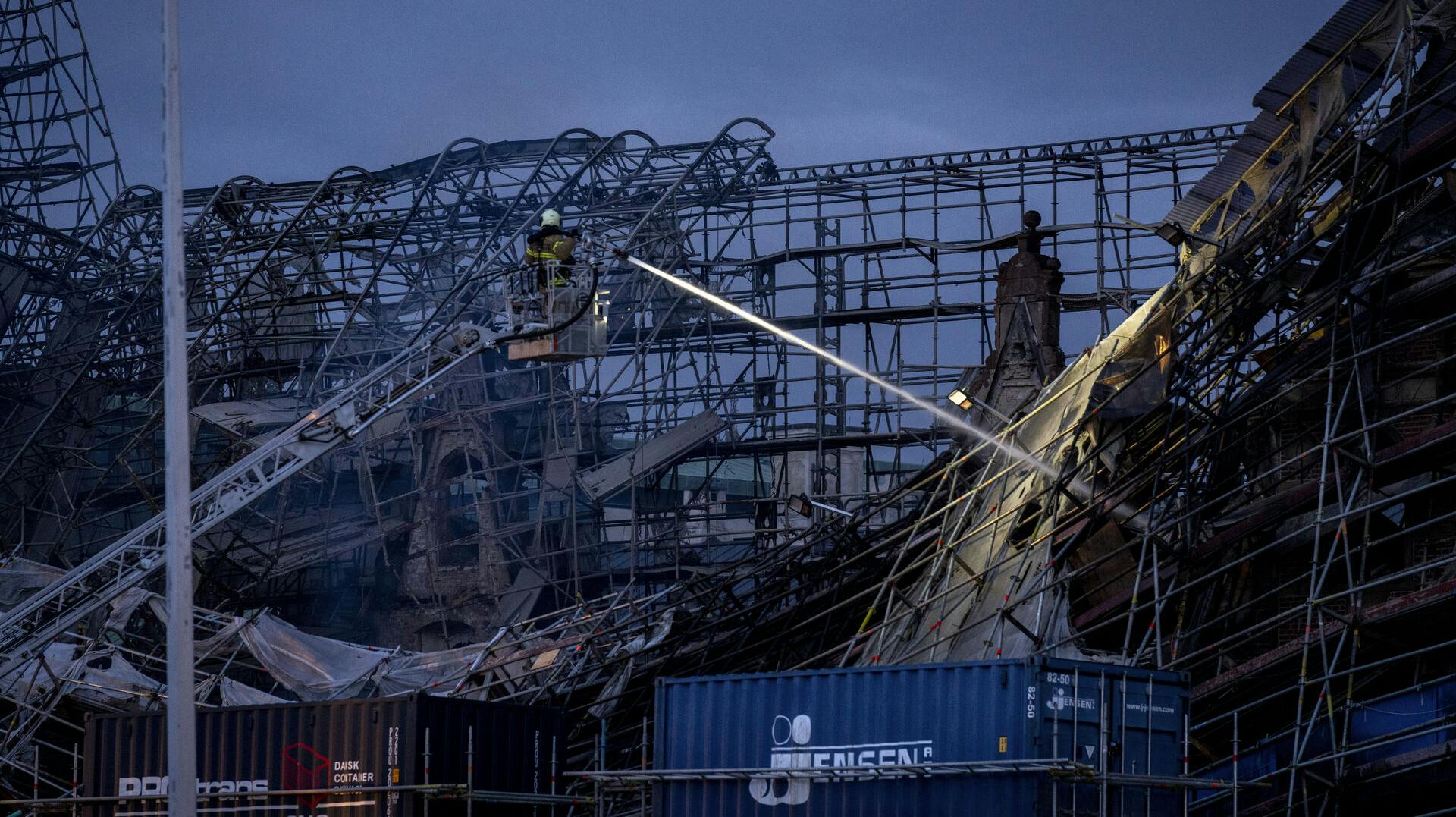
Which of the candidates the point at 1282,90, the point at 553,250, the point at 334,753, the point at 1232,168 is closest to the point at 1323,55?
the point at 1282,90

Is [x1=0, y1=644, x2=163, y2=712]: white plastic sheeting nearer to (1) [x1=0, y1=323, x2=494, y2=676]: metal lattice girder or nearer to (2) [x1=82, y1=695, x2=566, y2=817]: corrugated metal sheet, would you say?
(1) [x1=0, y1=323, x2=494, y2=676]: metal lattice girder

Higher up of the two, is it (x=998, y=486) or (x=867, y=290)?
(x=867, y=290)

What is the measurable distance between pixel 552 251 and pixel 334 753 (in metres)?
8.80

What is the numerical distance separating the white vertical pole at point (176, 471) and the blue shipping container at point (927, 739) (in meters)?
7.68

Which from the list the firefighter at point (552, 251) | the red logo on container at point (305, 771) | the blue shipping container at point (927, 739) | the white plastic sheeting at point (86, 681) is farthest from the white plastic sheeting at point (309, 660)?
the blue shipping container at point (927, 739)

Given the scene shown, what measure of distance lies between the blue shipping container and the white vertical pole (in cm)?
768

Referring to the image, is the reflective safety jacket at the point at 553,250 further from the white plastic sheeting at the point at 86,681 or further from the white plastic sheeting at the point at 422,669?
the white plastic sheeting at the point at 86,681

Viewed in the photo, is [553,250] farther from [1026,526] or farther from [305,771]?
[305,771]

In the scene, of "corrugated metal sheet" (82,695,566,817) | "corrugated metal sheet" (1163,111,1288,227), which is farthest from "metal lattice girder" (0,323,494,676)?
"corrugated metal sheet" (1163,111,1288,227)

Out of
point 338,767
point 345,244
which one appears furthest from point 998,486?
point 345,244

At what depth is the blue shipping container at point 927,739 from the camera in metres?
20.8

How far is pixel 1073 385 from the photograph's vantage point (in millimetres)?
30391

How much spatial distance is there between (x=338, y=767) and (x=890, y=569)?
11540mm

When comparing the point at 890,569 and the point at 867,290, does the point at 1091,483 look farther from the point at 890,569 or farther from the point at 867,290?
the point at 867,290
